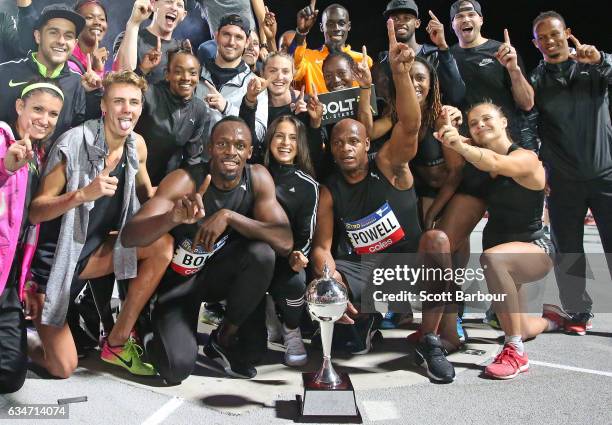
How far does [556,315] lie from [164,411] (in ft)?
8.98

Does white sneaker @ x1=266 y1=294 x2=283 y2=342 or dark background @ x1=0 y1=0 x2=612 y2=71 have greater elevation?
dark background @ x1=0 y1=0 x2=612 y2=71

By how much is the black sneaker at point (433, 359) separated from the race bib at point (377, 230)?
0.60 meters

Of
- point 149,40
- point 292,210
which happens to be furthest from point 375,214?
point 149,40

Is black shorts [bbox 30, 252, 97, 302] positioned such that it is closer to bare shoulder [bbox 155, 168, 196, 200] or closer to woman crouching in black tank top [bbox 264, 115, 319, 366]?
bare shoulder [bbox 155, 168, 196, 200]

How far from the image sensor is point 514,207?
3.54 meters

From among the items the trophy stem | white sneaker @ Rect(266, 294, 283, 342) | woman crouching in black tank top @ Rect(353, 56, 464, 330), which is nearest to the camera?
the trophy stem

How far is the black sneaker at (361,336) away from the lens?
3518 mm

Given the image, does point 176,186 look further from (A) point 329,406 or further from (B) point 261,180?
(A) point 329,406

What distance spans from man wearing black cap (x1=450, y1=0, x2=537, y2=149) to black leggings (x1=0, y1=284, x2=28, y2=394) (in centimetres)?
304

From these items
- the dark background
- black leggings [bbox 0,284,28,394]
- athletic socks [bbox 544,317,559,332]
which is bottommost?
athletic socks [bbox 544,317,559,332]

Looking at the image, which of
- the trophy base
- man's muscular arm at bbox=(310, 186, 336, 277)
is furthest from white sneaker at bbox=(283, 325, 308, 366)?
the trophy base

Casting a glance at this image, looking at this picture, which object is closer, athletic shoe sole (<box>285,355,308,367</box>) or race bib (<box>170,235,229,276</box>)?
race bib (<box>170,235,229,276</box>)

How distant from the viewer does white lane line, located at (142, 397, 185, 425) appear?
249 cm

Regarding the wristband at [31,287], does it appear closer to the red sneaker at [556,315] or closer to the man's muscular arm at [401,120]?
the man's muscular arm at [401,120]
